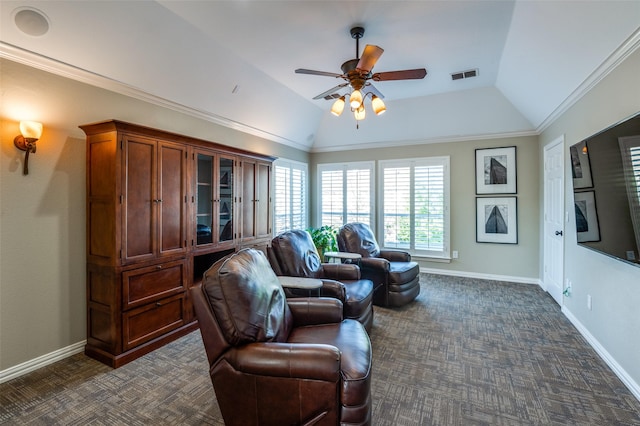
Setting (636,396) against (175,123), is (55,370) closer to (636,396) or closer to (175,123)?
(175,123)

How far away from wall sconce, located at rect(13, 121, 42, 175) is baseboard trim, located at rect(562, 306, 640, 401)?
16.5 ft

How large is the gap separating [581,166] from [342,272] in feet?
8.56

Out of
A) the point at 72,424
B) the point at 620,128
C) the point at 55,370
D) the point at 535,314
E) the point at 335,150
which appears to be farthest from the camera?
the point at 335,150

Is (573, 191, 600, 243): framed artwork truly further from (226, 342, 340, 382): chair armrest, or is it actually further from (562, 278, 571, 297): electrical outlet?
(226, 342, 340, 382): chair armrest

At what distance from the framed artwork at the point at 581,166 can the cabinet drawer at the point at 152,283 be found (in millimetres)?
4060

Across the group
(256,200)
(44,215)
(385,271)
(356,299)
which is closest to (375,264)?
(385,271)

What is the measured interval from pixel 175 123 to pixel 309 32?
77.9 inches

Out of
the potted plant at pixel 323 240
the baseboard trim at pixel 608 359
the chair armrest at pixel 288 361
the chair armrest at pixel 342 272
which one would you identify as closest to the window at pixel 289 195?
the potted plant at pixel 323 240

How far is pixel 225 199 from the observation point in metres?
3.83

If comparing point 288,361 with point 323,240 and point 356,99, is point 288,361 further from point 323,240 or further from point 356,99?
point 323,240

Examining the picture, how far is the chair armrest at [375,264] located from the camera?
3.98 m

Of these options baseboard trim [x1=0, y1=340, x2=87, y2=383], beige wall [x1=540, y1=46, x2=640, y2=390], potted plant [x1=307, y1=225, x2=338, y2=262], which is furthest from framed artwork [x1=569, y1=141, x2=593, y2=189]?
baseboard trim [x1=0, y1=340, x2=87, y2=383]

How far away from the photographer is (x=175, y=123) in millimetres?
3812

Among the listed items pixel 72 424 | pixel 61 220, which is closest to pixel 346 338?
pixel 72 424
